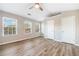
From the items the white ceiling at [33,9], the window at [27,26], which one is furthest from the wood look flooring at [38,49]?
the white ceiling at [33,9]

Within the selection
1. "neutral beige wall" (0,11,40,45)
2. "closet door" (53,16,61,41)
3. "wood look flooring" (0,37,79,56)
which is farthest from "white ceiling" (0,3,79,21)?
"wood look flooring" (0,37,79,56)

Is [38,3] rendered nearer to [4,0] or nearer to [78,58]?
[4,0]

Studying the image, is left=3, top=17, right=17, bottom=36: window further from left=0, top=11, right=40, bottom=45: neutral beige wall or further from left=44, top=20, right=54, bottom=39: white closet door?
left=44, top=20, right=54, bottom=39: white closet door

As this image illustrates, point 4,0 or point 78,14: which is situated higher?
point 4,0

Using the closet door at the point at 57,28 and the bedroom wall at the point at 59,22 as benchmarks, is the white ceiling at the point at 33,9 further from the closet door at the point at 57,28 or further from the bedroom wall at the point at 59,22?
the closet door at the point at 57,28

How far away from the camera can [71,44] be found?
2.02 m

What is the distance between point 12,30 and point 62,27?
109cm

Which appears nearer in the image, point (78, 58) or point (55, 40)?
point (78, 58)

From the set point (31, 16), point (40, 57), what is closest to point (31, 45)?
point (40, 57)

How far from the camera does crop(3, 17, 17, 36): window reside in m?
1.95

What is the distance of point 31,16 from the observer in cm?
212

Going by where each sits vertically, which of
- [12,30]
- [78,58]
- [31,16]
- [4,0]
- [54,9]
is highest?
[4,0]

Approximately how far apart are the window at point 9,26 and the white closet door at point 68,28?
1.05m

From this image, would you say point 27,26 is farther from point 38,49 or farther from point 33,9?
point 38,49
